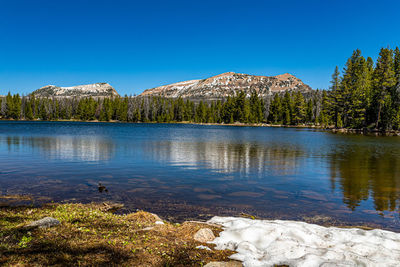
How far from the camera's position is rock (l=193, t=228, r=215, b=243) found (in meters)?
6.95

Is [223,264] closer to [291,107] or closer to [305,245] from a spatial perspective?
[305,245]

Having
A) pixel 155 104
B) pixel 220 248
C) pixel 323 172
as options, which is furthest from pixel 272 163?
pixel 155 104

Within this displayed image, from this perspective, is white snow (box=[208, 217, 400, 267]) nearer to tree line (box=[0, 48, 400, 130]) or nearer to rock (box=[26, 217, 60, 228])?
rock (box=[26, 217, 60, 228])

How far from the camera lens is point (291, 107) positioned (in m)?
146

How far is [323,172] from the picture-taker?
20.2m

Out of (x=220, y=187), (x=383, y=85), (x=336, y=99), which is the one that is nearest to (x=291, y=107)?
(x=336, y=99)

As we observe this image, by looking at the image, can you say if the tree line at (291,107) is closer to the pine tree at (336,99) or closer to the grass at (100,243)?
the pine tree at (336,99)

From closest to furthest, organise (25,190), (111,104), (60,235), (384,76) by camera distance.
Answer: (60,235) < (25,190) < (384,76) < (111,104)

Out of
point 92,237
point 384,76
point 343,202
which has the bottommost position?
point 343,202

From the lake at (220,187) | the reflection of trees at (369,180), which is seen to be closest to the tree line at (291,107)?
the reflection of trees at (369,180)

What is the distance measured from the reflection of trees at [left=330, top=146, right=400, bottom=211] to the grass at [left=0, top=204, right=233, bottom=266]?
29.1ft

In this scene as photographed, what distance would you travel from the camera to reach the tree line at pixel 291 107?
7425 cm

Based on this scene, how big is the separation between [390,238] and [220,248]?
4676 millimetres

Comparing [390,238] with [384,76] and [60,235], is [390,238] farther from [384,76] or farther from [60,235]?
[384,76]
